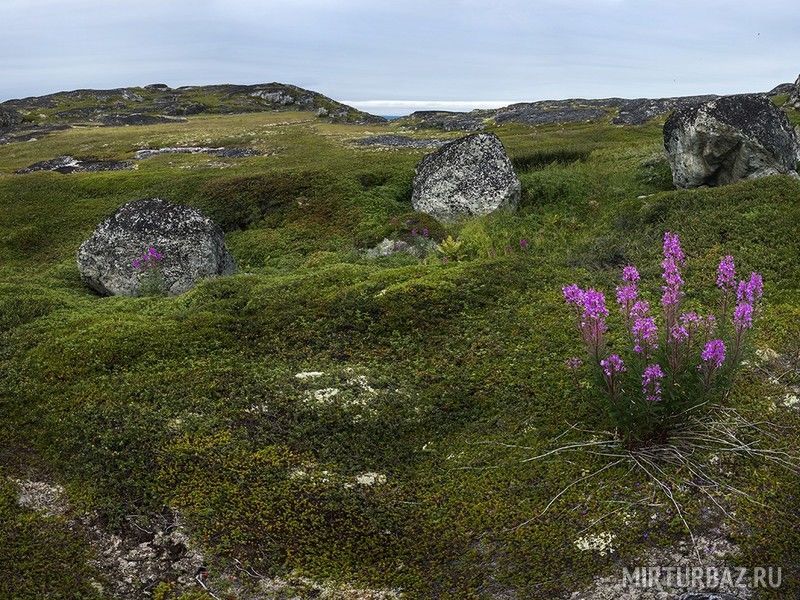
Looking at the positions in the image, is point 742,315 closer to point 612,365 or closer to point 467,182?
point 612,365

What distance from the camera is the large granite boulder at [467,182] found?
81.2 ft

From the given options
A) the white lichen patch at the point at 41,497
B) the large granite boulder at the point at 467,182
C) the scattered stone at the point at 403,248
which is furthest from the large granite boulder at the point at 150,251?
the white lichen patch at the point at 41,497

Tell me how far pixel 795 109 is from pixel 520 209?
37.2 m

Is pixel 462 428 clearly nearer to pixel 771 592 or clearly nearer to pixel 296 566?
pixel 296 566

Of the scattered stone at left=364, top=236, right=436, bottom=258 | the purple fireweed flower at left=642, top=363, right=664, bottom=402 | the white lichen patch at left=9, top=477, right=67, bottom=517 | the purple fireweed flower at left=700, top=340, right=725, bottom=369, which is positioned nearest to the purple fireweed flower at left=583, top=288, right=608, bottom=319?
the purple fireweed flower at left=642, top=363, right=664, bottom=402

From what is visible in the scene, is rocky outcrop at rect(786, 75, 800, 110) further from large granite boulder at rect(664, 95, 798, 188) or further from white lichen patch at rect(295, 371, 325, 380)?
white lichen patch at rect(295, 371, 325, 380)

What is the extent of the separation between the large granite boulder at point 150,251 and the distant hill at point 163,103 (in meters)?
58.5

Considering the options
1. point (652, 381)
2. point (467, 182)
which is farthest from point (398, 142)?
point (652, 381)

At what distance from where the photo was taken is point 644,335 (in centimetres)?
812

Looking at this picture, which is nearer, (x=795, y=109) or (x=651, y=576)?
(x=651, y=576)

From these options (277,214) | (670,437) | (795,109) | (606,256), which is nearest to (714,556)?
(670,437)

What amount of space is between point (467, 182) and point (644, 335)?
17.7 m

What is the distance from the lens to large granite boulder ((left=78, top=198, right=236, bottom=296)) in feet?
61.4

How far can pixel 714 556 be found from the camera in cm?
686
